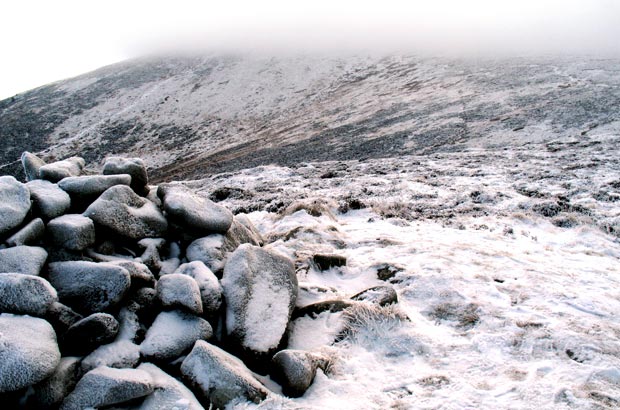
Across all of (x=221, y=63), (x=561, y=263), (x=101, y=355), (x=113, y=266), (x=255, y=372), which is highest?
(x=221, y=63)

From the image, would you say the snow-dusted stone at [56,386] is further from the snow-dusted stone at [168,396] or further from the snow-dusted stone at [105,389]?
the snow-dusted stone at [168,396]

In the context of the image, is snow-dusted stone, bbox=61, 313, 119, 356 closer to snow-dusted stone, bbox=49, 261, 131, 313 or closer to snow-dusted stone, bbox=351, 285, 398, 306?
snow-dusted stone, bbox=49, 261, 131, 313

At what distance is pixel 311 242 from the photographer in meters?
10.0

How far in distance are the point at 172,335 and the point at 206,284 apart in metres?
0.95

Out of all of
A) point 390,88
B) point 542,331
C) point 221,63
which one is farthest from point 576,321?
point 221,63

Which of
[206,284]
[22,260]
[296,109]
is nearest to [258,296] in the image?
[206,284]

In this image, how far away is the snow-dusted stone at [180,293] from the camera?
599 cm

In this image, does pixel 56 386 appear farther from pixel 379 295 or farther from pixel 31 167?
pixel 31 167

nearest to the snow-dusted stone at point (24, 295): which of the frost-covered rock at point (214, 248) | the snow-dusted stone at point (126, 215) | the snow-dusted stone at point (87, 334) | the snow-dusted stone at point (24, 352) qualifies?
the snow-dusted stone at point (24, 352)

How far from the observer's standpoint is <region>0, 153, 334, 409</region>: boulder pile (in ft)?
15.5

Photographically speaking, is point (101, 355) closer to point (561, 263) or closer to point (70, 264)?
point (70, 264)

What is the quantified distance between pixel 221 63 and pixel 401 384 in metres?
71.0

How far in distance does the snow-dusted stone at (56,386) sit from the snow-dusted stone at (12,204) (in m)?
2.58

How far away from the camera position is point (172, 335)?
5.72 m
